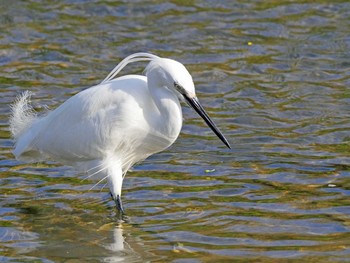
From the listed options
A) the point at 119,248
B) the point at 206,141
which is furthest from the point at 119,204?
the point at 206,141

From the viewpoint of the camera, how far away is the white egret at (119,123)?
7.41 meters

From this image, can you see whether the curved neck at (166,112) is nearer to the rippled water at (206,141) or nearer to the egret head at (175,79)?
the egret head at (175,79)

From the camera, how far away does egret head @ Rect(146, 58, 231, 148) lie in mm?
7238

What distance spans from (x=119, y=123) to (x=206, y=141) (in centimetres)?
176

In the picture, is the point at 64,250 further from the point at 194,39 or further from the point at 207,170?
the point at 194,39

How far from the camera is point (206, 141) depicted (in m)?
9.21

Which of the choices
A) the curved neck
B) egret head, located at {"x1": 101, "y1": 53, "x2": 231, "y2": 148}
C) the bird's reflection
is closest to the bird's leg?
the bird's reflection

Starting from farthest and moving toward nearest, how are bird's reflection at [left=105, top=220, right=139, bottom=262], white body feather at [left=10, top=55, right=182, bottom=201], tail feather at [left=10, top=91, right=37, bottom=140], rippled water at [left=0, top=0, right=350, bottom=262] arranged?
tail feather at [left=10, top=91, right=37, bottom=140] → white body feather at [left=10, top=55, right=182, bottom=201] → rippled water at [left=0, top=0, right=350, bottom=262] → bird's reflection at [left=105, top=220, right=139, bottom=262]

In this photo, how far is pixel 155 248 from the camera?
686 centimetres

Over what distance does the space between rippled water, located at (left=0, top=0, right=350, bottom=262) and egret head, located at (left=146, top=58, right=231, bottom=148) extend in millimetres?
886

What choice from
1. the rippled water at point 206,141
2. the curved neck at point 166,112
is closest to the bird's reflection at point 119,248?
the rippled water at point 206,141

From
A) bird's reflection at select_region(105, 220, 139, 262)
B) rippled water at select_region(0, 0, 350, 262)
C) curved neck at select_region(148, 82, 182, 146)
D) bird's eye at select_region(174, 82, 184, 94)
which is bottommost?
bird's reflection at select_region(105, 220, 139, 262)

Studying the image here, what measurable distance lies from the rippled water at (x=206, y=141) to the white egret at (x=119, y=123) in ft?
1.14

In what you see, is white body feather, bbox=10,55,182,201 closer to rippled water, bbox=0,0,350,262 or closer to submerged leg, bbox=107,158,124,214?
submerged leg, bbox=107,158,124,214
